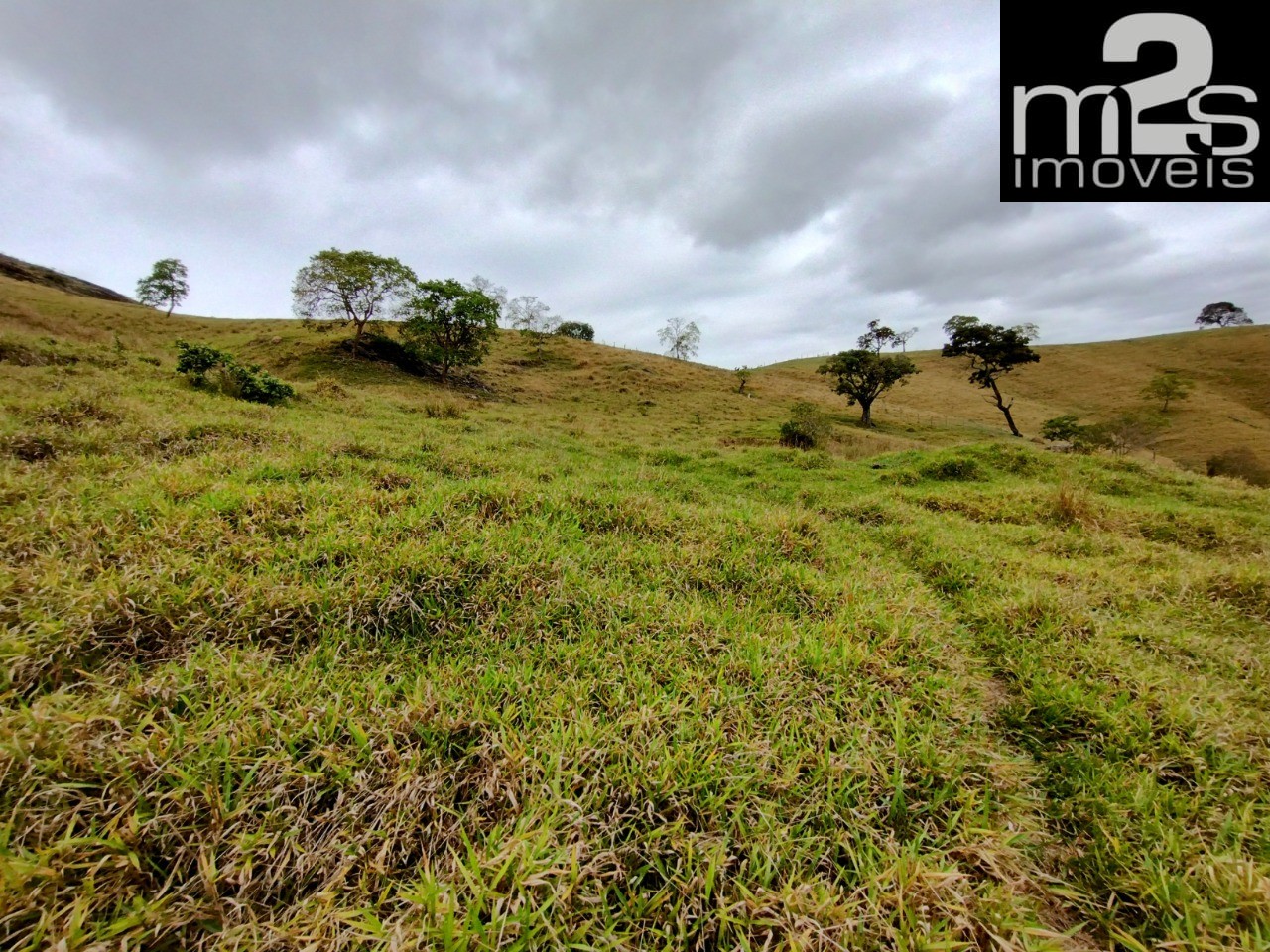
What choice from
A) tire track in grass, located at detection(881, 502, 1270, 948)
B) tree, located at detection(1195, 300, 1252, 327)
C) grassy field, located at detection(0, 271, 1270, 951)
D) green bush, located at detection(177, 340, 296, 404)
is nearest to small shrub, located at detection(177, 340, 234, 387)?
green bush, located at detection(177, 340, 296, 404)

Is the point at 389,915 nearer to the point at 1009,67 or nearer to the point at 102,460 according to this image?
the point at 102,460

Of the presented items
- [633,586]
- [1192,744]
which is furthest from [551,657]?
[1192,744]

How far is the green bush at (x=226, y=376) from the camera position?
41.1 ft

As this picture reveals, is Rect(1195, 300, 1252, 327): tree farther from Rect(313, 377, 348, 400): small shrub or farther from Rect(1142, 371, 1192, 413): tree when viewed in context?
Rect(313, 377, 348, 400): small shrub

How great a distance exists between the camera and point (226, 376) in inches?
511

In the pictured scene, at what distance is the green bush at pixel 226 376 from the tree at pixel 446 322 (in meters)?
18.1

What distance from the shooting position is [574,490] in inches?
285

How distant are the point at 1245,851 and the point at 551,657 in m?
4.41

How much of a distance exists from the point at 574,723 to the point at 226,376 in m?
16.0

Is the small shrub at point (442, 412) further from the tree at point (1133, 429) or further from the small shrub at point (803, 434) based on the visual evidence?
the tree at point (1133, 429)

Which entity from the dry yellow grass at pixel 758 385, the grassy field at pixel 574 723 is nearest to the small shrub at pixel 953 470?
the dry yellow grass at pixel 758 385

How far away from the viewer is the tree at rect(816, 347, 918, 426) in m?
37.1

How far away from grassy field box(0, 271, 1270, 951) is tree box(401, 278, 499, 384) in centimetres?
2643

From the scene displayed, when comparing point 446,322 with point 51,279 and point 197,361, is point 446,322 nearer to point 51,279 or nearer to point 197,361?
point 197,361
